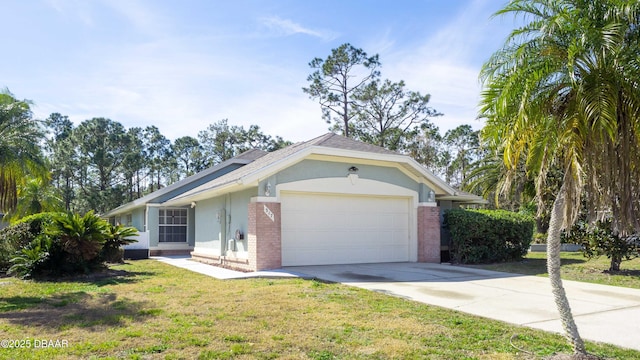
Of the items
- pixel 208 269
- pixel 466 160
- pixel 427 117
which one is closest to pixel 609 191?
pixel 208 269

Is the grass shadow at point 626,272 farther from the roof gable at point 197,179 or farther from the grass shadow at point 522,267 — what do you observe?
the roof gable at point 197,179

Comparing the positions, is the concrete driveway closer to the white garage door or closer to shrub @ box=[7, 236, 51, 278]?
the white garage door

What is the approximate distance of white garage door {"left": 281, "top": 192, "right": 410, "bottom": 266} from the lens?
13875 mm

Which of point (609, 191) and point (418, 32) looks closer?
point (609, 191)

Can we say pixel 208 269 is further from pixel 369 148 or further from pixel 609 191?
pixel 609 191

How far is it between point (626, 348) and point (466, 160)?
143 ft

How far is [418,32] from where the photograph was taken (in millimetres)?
14141

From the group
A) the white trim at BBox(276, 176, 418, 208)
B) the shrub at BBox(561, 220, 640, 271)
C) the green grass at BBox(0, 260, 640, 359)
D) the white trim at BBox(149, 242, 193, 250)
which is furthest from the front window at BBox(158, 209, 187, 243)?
the shrub at BBox(561, 220, 640, 271)

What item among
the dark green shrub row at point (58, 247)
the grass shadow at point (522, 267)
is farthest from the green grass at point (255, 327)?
the grass shadow at point (522, 267)

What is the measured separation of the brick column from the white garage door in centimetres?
76

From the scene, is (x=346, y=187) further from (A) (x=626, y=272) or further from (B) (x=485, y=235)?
(A) (x=626, y=272)

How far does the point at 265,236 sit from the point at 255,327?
635 centimetres

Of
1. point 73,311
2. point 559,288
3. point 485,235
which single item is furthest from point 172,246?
point 559,288

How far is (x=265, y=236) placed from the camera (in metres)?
12.8
